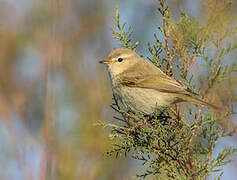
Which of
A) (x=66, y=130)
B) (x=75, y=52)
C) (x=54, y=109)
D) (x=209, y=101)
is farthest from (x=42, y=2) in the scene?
(x=209, y=101)

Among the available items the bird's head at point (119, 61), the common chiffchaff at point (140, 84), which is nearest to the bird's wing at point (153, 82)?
the common chiffchaff at point (140, 84)

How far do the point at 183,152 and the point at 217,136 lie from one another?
29 cm

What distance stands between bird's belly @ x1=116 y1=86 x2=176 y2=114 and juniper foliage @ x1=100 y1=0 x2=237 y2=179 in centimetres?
48

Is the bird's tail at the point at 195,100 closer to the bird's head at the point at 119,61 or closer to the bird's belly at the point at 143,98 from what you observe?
the bird's belly at the point at 143,98

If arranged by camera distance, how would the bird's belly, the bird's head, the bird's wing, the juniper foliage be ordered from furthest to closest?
1. the bird's head
2. the bird's belly
3. the bird's wing
4. the juniper foliage

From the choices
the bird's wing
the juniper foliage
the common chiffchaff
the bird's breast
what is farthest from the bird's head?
the juniper foliage

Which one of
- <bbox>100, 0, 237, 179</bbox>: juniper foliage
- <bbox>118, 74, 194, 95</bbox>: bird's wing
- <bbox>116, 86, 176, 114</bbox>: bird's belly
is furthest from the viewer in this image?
<bbox>116, 86, 176, 114</bbox>: bird's belly

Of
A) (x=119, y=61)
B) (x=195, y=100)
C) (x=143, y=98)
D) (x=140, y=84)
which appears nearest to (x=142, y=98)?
(x=143, y=98)

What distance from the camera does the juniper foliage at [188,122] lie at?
2438mm

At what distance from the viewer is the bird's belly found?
352 centimetres

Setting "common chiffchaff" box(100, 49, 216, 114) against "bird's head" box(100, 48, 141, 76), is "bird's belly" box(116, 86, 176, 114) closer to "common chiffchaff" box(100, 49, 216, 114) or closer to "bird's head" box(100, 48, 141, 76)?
"common chiffchaff" box(100, 49, 216, 114)

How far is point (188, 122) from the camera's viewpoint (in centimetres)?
275

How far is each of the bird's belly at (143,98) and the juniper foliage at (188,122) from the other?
48cm

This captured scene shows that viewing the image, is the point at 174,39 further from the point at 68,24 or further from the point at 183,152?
the point at 68,24
